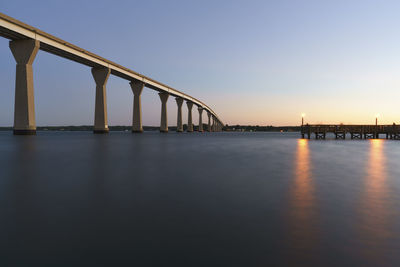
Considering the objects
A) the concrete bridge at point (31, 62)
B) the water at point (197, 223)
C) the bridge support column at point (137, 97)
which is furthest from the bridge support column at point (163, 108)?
the water at point (197, 223)

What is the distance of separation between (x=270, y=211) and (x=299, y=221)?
0.79 meters

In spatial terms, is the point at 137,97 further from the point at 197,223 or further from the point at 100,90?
the point at 197,223

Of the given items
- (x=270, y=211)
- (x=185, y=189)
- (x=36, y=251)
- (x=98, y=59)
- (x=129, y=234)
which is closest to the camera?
(x=36, y=251)

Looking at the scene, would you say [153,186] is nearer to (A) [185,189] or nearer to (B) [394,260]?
(A) [185,189]

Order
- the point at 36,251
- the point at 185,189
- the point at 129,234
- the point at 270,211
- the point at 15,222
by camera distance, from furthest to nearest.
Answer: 1. the point at 185,189
2. the point at 270,211
3. the point at 15,222
4. the point at 129,234
5. the point at 36,251

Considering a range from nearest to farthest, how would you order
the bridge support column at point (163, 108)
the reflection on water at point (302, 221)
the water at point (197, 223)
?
the water at point (197, 223) < the reflection on water at point (302, 221) < the bridge support column at point (163, 108)

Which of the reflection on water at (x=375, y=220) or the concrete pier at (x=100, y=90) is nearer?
the reflection on water at (x=375, y=220)

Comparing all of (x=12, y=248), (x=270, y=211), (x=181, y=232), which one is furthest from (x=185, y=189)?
(x=12, y=248)

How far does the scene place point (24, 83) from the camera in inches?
1695

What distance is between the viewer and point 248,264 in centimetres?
348

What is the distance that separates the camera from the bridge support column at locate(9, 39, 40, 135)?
42.5m

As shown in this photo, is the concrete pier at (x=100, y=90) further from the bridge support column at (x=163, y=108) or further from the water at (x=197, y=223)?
the water at (x=197, y=223)

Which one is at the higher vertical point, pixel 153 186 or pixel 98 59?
pixel 98 59

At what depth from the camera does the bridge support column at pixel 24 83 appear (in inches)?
1673
